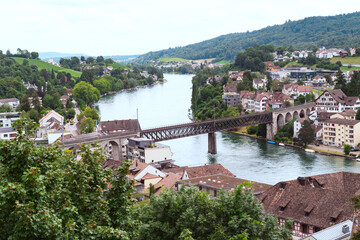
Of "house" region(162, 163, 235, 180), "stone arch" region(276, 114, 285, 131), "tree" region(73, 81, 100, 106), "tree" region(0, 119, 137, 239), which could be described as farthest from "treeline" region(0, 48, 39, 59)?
"tree" region(0, 119, 137, 239)

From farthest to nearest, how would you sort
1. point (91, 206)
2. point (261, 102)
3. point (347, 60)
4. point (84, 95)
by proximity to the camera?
point (347, 60) → point (84, 95) → point (261, 102) → point (91, 206)

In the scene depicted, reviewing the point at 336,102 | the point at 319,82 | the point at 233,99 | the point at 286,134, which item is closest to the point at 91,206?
the point at 286,134

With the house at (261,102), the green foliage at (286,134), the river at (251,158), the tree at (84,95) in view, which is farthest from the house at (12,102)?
the green foliage at (286,134)

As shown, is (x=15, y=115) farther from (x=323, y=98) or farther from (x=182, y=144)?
(x=323, y=98)

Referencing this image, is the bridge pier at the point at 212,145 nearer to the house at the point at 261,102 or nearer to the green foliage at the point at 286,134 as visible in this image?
the green foliage at the point at 286,134

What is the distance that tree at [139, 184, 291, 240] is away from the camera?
9.41 meters

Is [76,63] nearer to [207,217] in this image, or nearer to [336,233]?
[336,233]

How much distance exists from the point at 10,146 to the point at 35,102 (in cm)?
5008


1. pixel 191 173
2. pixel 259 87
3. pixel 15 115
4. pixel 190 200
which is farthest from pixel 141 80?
pixel 190 200

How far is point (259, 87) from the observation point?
63688mm

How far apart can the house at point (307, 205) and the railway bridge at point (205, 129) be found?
10777mm

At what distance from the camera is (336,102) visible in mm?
45219

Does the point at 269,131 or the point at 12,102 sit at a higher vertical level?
the point at 12,102

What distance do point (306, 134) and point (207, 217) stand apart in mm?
28827
